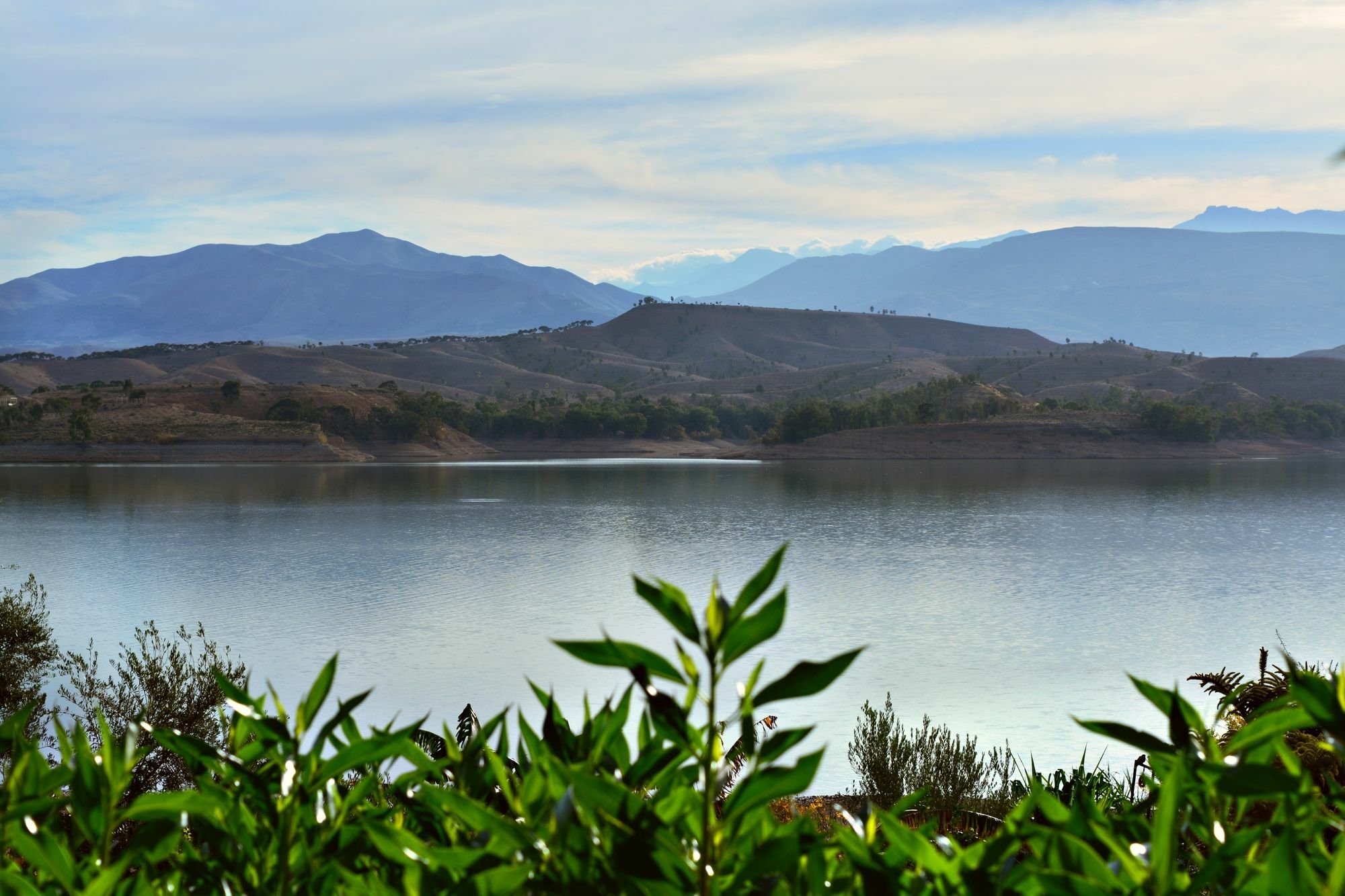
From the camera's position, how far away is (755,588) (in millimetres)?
1044

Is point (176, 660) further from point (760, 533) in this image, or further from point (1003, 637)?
point (760, 533)

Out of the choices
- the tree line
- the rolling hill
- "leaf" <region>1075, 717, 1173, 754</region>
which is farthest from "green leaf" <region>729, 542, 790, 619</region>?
the rolling hill

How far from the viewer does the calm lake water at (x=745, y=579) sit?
59.6 feet

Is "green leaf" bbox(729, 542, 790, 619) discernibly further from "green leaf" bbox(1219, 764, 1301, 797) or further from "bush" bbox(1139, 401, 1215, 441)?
"bush" bbox(1139, 401, 1215, 441)

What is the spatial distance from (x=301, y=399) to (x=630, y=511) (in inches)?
2231

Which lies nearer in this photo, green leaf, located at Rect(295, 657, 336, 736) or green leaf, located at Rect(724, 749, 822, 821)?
green leaf, located at Rect(724, 749, 822, 821)

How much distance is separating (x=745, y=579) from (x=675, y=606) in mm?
26969

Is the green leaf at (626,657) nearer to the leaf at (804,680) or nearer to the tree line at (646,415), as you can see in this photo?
the leaf at (804,680)

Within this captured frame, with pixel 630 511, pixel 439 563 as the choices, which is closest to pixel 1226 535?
pixel 630 511

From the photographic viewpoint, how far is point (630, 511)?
157ft

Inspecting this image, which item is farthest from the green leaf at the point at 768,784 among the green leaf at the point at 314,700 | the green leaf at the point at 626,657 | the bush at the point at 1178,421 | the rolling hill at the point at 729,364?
the rolling hill at the point at 729,364

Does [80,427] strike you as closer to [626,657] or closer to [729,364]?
[626,657]

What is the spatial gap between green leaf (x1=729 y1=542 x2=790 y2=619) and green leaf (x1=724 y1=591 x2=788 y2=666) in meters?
0.01

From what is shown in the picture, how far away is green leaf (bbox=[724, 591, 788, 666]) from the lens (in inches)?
40.1
